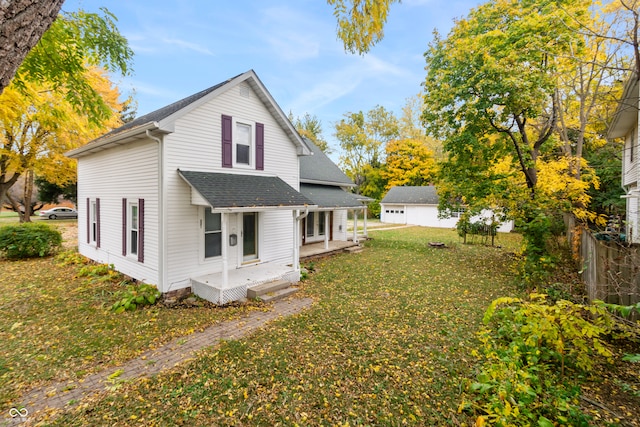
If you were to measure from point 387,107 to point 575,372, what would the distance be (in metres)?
35.0

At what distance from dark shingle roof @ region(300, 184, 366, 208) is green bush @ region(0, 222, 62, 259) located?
10.7 metres

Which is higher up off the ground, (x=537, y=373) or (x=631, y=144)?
(x=631, y=144)

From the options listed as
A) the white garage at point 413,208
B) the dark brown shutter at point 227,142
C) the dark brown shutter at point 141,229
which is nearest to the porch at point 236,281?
the dark brown shutter at point 141,229

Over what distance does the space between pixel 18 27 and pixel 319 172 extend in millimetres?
13239

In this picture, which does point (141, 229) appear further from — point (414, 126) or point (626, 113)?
point (414, 126)

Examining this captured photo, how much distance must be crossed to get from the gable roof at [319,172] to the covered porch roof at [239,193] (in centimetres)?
440

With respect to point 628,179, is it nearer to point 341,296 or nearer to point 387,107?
point 341,296

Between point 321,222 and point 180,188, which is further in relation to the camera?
point 321,222

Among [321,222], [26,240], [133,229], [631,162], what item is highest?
[631,162]

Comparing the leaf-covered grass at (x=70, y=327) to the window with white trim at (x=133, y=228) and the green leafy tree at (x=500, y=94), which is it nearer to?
the window with white trim at (x=133, y=228)


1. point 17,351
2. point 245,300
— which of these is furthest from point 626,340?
point 17,351

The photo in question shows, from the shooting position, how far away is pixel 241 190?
7738 millimetres

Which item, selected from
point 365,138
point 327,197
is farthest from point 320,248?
point 365,138

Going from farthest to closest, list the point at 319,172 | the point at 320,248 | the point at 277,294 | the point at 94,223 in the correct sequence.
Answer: the point at 319,172
the point at 320,248
the point at 94,223
the point at 277,294
